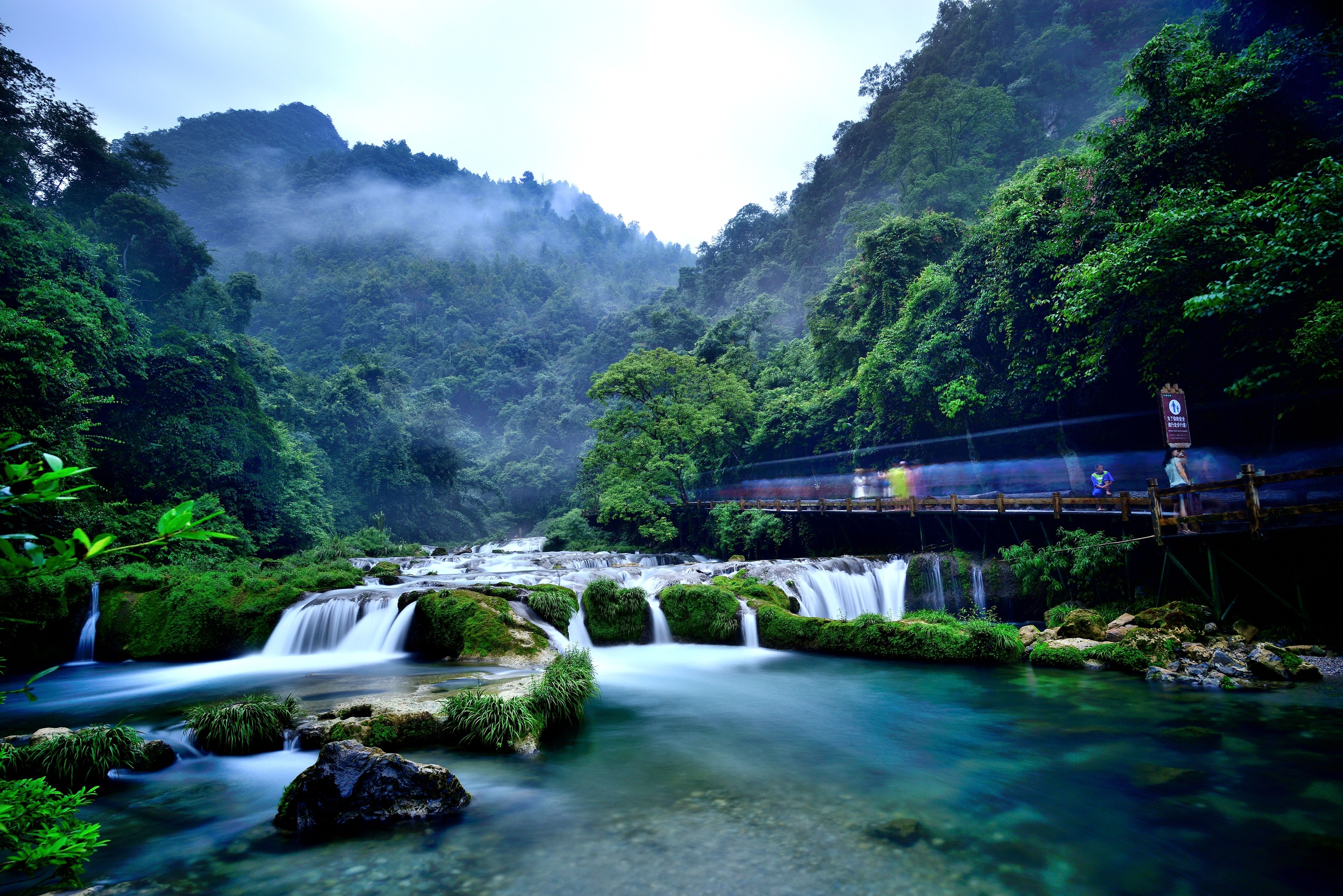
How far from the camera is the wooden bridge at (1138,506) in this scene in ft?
32.1

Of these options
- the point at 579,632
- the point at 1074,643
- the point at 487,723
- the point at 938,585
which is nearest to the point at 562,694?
the point at 487,723

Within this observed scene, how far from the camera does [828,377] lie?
1065 inches

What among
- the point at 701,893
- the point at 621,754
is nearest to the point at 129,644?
the point at 621,754

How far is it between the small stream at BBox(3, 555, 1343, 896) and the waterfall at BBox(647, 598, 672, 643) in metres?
3.61

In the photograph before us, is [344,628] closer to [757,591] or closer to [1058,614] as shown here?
[757,591]

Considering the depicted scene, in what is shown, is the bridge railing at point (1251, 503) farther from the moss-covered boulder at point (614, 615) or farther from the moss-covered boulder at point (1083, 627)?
the moss-covered boulder at point (614, 615)

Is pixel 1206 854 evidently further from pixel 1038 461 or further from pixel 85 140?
pixel 85 140

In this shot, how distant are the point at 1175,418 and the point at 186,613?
2024 cm

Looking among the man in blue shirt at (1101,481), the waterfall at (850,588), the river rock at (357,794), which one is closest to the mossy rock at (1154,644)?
the man in blue shirt at (1101,481)

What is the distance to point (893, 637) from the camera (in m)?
11.5


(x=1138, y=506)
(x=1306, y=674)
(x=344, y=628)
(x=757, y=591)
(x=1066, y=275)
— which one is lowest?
(x=1306, y=674)

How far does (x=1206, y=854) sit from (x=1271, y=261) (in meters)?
10.3

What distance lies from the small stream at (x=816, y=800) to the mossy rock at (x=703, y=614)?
10.9ft

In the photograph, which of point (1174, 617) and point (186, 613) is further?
point (186, 613)
